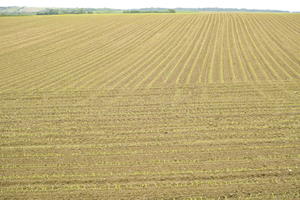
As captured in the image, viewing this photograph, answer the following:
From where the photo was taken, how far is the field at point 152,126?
577 centimetres

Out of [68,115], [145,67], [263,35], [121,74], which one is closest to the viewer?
[68,115]

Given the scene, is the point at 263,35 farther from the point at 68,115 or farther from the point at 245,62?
the point at 68,115

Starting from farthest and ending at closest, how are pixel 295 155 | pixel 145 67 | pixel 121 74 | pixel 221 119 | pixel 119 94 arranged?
pixel 145 67 → pixel 121 74 → pixel 119 94 → pixel 221 119 → pixel 295 155

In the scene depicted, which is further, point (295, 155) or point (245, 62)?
point (245, 62)

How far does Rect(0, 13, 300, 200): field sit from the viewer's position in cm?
577

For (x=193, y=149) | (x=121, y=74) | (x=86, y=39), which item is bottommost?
(x=193, y=149)

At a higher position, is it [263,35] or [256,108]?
[263,35]

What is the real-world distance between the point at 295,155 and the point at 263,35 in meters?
20.9

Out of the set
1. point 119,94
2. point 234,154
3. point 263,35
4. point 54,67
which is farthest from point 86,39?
point 234,154

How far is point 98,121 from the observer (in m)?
8.75

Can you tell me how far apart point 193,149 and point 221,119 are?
2.19 m

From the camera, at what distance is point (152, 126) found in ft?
27.0

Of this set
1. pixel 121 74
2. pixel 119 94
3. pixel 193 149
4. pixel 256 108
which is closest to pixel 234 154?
pixel 193 149

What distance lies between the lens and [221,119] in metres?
8.60
